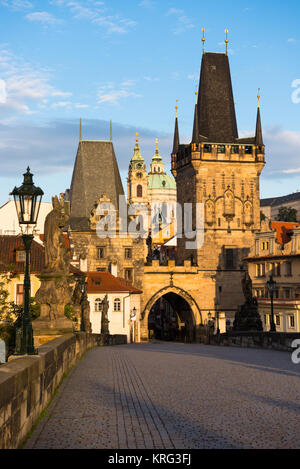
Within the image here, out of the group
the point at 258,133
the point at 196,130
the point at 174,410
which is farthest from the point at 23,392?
the point at 258,133

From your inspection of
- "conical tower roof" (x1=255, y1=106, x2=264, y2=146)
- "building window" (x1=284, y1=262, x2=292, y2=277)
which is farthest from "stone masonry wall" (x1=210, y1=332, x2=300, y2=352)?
"conical tower roof" (x1=255, y1=106, x2=264, y2=146)

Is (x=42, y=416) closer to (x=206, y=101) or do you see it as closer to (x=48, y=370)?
(x=48, y=370)

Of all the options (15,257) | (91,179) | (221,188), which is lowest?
(15,257)

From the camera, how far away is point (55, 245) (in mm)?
18062

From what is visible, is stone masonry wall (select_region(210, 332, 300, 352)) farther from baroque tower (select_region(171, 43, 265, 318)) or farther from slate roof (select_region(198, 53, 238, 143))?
slate roof (select_region(198, 53, 238, 143))

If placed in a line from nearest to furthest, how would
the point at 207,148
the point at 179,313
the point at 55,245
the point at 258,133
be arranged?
the point at 55,245, the point at 207,148, the point at 258,133, the point at 179,313

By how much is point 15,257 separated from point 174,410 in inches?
1607

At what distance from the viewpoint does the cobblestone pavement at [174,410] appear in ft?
25.7

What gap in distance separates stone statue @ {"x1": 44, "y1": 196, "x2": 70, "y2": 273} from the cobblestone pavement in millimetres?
3047

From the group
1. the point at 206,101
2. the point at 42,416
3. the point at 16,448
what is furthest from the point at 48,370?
the point at 206,101

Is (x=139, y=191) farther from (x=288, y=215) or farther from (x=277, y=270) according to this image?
(x=277, y=270)

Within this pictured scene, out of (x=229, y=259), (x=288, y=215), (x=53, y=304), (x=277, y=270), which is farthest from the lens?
(x=288, y=215)

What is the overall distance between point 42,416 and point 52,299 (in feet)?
26.3
